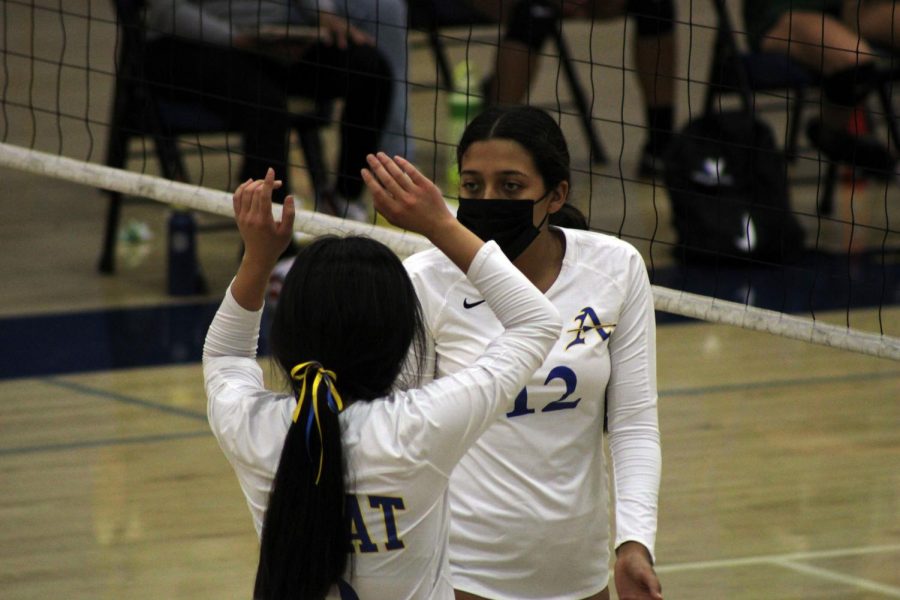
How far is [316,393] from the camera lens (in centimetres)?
183

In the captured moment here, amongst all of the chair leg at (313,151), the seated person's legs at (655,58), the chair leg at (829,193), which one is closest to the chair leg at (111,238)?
the chair leg at (313,151)

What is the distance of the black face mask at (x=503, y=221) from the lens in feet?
7.56

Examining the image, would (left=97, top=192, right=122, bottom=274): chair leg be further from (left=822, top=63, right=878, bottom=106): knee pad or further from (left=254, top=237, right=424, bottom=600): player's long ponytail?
(left=254, top=237, right=424, bottom=600): player's long ponytail

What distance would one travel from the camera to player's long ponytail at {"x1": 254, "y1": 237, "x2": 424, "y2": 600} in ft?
6.06

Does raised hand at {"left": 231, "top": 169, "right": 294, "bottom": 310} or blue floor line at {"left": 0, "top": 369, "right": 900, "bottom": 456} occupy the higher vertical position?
raised hand at {"left": 231, "top": 169, "right": 294, "bottom": 310}

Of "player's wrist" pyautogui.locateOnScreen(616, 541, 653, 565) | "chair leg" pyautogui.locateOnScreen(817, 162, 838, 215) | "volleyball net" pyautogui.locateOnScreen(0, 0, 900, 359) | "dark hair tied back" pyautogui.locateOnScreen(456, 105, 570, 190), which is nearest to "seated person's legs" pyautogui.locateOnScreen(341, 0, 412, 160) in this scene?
"volleyball net" pyautogui.locateOnScreen(0, 0, 900, 359)

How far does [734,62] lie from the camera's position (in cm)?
748

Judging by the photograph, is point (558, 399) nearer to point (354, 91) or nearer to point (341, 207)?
point (354, 91)

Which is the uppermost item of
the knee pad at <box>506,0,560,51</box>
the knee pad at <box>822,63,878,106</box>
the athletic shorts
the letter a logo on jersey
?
the athletic shorts

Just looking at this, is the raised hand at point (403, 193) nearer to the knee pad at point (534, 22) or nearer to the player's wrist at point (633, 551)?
the player's wrist at point (633, 551)

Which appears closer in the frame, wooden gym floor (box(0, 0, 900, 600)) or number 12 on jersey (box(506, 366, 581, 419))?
number 12 on jersey (box(506, 366, 581, 419))

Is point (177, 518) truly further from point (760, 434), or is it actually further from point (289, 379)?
point (289, 379)

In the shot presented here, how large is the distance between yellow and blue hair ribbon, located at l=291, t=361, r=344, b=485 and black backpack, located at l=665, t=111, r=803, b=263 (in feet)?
16.3

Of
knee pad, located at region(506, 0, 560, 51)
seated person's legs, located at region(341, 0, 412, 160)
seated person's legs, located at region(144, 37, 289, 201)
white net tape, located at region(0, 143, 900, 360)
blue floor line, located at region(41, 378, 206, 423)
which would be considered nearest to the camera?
white net tape, located at region(0, 143, 900, 360)
